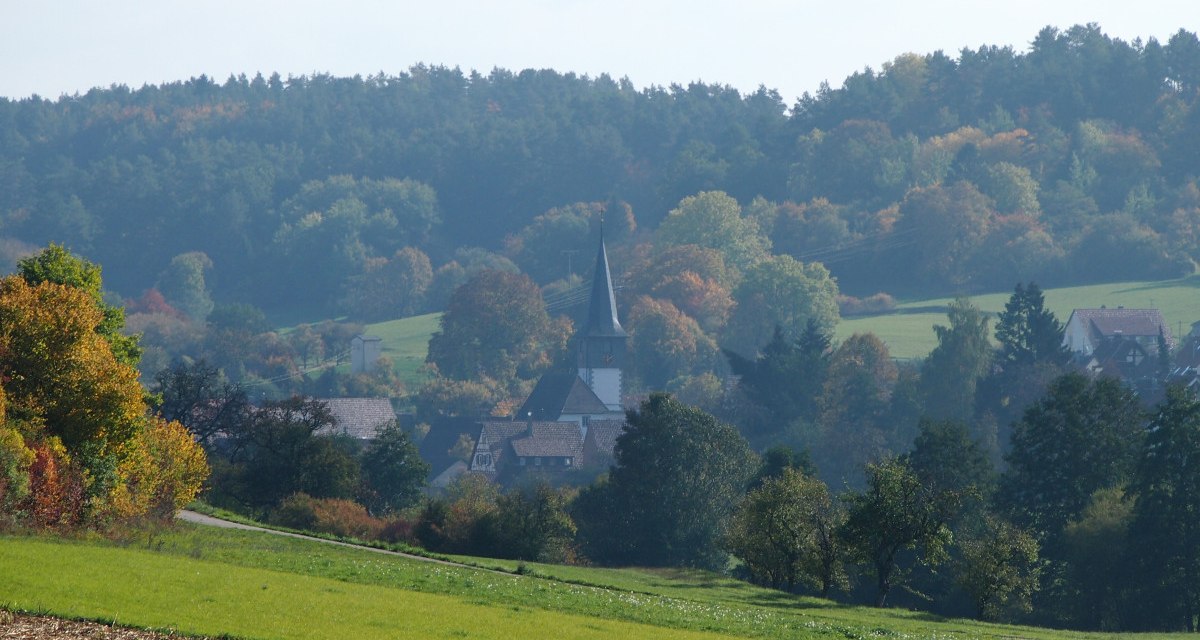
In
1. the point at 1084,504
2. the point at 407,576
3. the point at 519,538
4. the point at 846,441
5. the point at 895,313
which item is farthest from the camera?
the point at 895,313

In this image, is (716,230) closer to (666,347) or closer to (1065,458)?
(666,347)

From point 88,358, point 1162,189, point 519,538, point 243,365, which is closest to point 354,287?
point 243,365

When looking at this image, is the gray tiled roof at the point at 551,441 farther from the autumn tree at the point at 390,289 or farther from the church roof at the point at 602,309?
the autumn tree at the point at 390,289

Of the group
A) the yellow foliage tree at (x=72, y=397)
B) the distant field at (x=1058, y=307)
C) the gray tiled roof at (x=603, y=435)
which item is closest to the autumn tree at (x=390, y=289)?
the distant field at (x=1058, y=307)

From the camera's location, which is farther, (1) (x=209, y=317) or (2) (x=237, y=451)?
(1) (x=209, y=317)

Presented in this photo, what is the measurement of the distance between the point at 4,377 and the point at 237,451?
95.7 feet

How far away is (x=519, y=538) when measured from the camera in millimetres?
58031

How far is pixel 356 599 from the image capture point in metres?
32.3

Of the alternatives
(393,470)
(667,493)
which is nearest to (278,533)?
(393,470)

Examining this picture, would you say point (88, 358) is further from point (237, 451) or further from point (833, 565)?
point (237, 451)

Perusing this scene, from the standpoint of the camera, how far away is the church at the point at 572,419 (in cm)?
12394

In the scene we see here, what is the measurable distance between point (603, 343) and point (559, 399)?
6.66 metres

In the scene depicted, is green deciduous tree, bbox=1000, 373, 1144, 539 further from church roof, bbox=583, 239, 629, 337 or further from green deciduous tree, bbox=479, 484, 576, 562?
church roof, bbox=583, 239, 629, 337

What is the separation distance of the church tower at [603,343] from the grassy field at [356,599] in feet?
310
